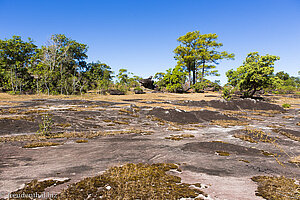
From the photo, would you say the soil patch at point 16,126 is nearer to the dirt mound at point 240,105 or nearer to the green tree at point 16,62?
the dirt mound at point 240,105

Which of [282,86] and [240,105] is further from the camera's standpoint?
[282,86]

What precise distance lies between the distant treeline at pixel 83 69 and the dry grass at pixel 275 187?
35678mm

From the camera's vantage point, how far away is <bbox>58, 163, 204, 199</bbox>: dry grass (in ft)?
12.1

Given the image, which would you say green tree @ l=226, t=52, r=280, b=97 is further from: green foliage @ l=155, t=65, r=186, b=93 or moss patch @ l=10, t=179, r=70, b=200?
moss patch @ l=10, t=179, r=70, b=200

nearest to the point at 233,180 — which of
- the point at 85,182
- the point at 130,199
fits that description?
the point at 130,199

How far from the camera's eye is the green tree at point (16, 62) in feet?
137

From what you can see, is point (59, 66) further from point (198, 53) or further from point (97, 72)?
point (198, 53)

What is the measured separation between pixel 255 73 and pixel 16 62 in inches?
2470

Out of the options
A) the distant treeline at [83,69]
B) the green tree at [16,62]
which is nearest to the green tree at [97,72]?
the distant treeline at [83,69]

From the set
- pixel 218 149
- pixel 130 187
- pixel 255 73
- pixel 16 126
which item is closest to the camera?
pixel 130 187

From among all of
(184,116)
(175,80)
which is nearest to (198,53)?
(175,80)

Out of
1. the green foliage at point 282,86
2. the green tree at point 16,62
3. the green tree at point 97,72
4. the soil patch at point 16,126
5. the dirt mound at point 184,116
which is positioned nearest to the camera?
the soil patch at point 16,126

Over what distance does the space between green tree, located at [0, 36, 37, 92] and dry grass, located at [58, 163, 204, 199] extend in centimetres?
4703

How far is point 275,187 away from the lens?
4316mm
